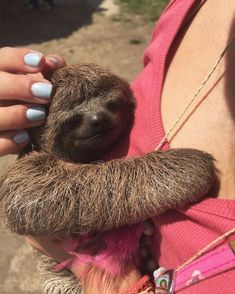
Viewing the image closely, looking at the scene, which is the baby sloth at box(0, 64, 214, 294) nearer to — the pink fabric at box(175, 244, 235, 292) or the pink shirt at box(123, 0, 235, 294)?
the pink shirt at box(123, 0, 235, 294)

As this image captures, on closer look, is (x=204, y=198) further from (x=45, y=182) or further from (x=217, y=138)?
(x=45, y=182)

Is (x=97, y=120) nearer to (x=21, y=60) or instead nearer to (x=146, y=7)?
(x=21, y=60)

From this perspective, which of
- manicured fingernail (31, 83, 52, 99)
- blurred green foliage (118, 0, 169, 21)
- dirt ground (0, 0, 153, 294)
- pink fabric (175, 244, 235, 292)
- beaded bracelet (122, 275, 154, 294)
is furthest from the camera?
blurred green foliage (118, 0, 169, 21)

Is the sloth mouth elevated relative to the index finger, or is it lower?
lower

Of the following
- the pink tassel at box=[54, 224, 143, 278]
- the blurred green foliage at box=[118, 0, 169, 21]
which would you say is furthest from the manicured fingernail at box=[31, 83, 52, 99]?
the blurred green foliage at box=[118, 0, 169, 21]

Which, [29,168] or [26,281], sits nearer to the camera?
[29,168]

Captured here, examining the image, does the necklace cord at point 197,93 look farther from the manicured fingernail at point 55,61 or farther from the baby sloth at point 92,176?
the manicured fingernail at point 55,61

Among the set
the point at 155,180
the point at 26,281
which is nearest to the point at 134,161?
the point at 155,180
